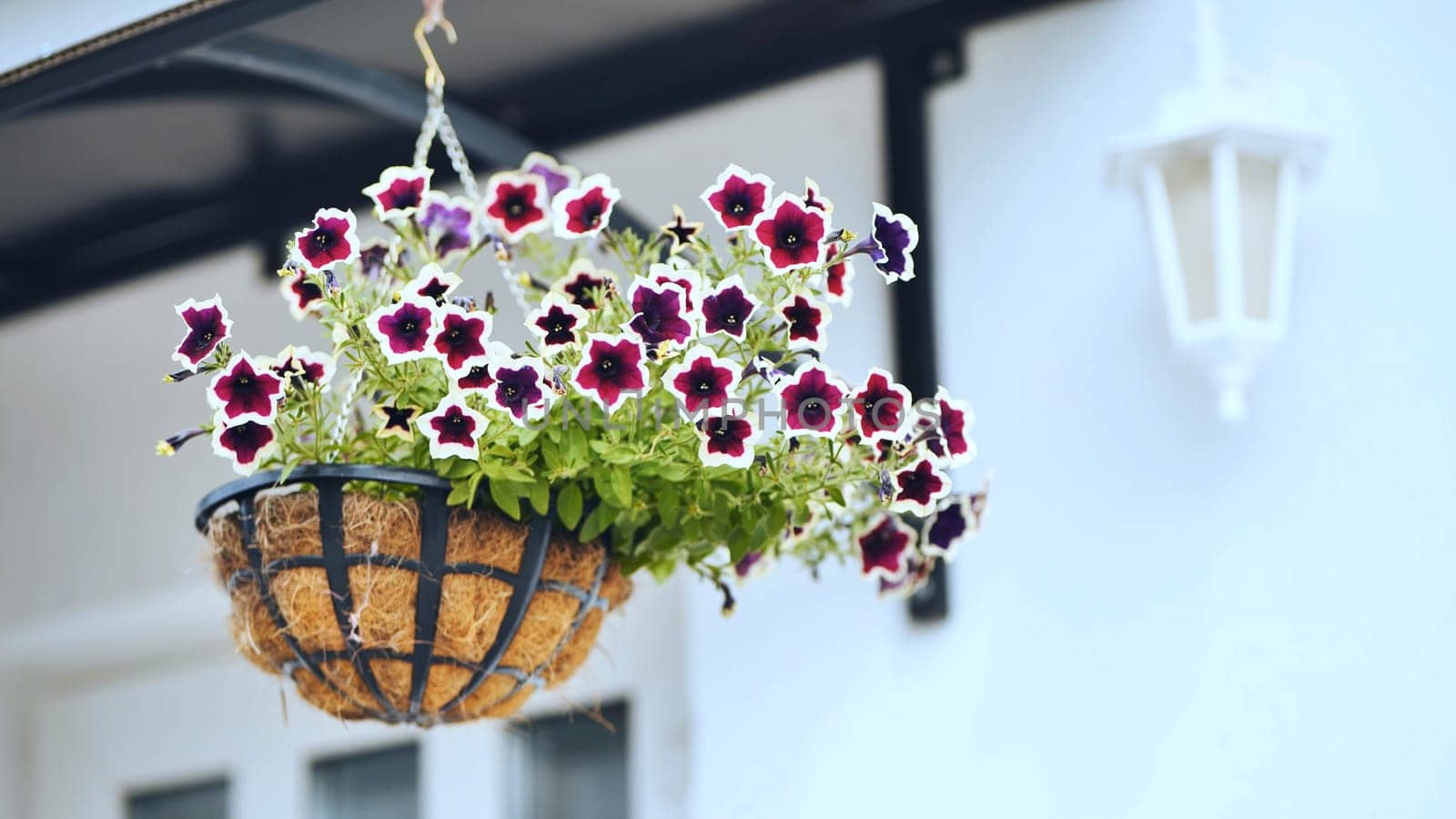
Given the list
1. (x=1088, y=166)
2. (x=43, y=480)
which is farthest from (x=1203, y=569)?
(x=43, y=480)

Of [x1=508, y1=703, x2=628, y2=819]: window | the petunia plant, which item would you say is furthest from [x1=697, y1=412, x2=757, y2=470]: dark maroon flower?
[x1=508, y1=703, x2=628, y2=819]: window

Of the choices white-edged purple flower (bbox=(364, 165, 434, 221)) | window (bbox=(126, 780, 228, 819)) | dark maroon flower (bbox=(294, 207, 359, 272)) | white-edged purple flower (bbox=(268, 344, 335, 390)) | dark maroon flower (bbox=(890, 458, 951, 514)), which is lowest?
window (bbox=(126, 780, 228, 819))

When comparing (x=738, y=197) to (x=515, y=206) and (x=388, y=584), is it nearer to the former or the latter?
(x=515, y=206)

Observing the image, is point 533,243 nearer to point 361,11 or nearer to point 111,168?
point 361,11

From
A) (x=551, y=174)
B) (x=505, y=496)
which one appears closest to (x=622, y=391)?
(x=505, y=496)

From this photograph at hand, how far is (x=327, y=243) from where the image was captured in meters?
1.43

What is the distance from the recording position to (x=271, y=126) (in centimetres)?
268

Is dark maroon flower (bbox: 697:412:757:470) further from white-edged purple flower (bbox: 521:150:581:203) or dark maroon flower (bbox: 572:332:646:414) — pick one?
white-edged purple flower (bbox: 521:150:581:203)

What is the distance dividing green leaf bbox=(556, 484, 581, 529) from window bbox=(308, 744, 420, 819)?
1.43 meters

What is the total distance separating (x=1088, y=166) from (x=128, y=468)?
1.67m

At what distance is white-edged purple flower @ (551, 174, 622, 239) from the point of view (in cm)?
152

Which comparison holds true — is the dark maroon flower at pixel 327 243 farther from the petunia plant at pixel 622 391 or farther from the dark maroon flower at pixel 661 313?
the dark maroon flower at pixel 661 313

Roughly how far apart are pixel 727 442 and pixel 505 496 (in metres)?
0.19

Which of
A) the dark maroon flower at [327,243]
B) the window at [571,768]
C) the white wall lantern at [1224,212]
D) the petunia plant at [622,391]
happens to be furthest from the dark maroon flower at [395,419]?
the window at [571,768]
